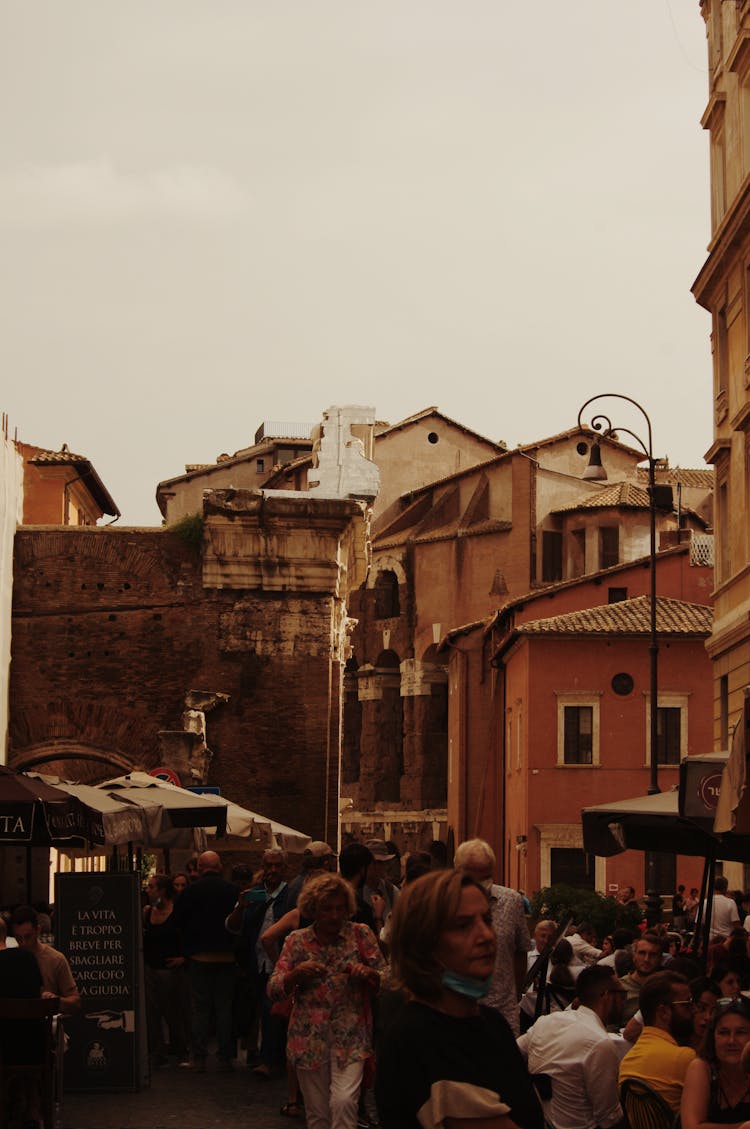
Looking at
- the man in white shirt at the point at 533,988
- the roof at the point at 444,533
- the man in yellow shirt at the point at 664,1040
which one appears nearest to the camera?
the man in yellow shirt at the point at 664,1040

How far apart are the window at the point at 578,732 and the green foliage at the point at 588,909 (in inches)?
531

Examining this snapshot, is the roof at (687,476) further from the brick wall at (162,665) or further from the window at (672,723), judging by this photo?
the brick wall at (162,665)

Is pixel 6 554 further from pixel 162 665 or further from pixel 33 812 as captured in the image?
pixel 33 812

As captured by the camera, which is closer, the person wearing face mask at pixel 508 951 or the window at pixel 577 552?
the person wearing face mask at pixel 508 951

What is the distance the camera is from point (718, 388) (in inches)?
1174

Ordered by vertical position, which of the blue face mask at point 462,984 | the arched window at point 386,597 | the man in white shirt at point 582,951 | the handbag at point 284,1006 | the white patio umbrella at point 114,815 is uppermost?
the arched window at point 386,597

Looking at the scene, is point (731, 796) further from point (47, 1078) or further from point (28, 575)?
→ point (28, 575)

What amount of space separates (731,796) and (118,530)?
15868mm

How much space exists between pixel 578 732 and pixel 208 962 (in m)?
30.6

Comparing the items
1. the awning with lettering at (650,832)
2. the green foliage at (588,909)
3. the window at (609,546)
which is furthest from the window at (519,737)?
the awning with lettering at (650,832)

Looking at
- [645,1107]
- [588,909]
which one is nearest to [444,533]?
[588,909]

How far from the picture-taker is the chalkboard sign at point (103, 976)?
12570 mm

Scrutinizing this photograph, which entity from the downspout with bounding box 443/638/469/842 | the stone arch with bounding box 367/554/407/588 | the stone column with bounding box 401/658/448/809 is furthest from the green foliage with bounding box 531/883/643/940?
the stone column with bounding box 401/658/448/809

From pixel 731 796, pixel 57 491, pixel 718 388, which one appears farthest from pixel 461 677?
pixel 731 796
